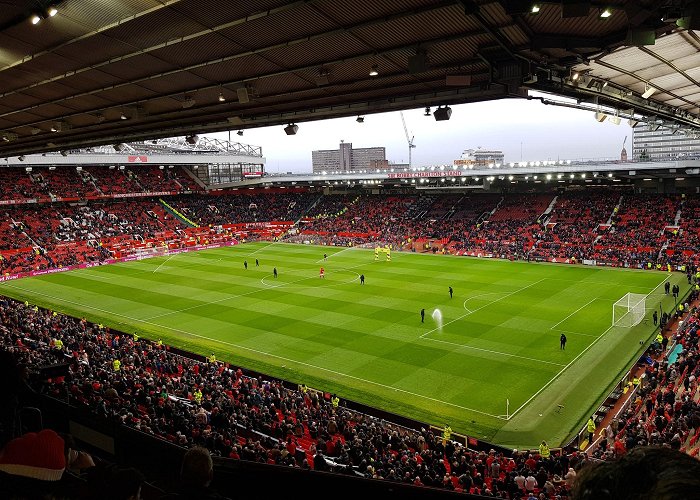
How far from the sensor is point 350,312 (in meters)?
33.9

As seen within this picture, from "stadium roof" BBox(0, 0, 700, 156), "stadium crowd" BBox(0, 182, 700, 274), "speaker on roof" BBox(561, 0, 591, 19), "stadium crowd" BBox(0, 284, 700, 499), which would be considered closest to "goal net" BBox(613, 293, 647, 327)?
"stadium crowd" BBox(0, 284, 700, 499)

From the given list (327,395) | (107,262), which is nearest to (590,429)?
(327,395)

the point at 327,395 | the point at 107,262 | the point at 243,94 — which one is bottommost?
the point at 327,395

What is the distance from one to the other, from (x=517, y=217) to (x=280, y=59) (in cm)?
5366

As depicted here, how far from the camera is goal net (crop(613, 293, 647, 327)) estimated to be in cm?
2983

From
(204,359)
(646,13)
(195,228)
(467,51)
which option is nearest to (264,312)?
(204,359)

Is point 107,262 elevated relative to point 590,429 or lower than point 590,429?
elevated

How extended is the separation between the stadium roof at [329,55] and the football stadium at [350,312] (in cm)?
9

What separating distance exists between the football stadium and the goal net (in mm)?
228

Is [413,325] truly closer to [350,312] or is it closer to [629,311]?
[350,312]

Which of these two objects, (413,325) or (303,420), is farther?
(413,325)

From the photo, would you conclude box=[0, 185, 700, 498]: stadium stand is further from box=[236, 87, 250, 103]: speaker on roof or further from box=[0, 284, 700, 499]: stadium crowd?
box=[236, 87, 250, 103]: speaker on roof

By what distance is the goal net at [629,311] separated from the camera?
29.8 meters

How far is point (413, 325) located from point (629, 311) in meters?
12.7
